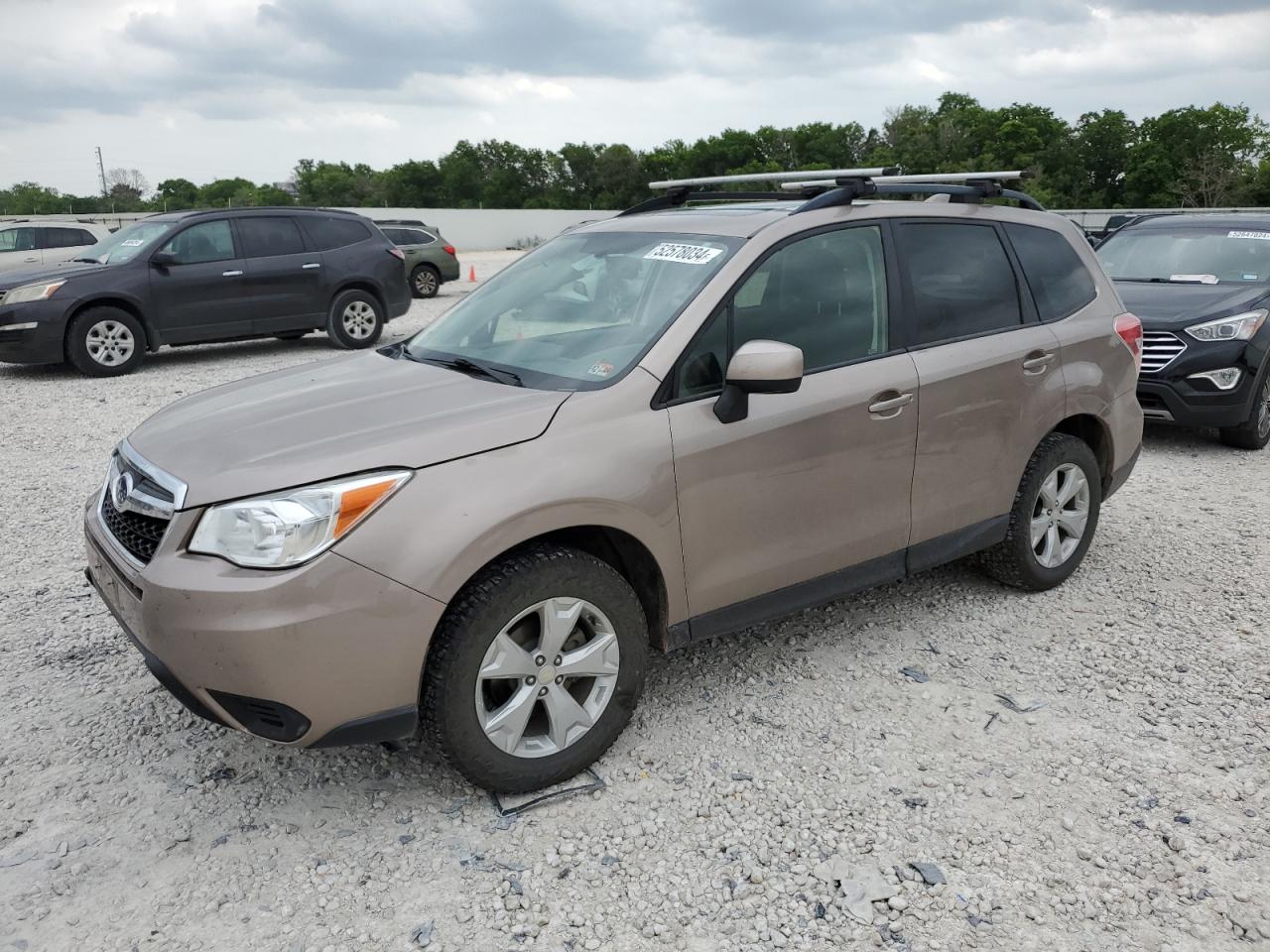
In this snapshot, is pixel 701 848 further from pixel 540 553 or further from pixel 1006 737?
pixel 1006 737

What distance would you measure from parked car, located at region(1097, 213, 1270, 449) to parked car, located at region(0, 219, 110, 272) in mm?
15416

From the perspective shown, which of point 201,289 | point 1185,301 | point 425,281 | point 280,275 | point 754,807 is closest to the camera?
point 754,807

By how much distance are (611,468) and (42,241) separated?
17.2 m

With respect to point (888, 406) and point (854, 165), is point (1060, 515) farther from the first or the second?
point (854, 165)

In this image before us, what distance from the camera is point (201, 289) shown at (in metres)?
11.3

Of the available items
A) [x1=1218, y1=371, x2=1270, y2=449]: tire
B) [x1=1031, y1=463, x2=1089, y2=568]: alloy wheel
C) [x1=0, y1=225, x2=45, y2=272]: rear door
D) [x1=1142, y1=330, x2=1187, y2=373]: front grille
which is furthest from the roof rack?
[x1=0, y1=225, x2=45, y2=272]: rear door

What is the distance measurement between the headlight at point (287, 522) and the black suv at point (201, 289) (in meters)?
9.31

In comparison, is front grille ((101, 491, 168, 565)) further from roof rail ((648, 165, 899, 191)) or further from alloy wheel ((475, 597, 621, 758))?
roof rail ((648, 165, 899, 191))

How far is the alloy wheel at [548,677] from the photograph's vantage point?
3.05 meters

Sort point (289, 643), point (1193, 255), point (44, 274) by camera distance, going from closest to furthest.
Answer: point (289, 643)
point (1193, 255)
point (44, 274)

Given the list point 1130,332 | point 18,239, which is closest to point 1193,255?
point 1130,332

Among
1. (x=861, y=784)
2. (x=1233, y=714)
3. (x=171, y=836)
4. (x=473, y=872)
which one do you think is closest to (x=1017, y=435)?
(x=1233, y=714)

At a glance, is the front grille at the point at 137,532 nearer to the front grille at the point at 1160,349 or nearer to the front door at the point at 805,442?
the front door at the point at 805,442

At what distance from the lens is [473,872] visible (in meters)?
2.90
